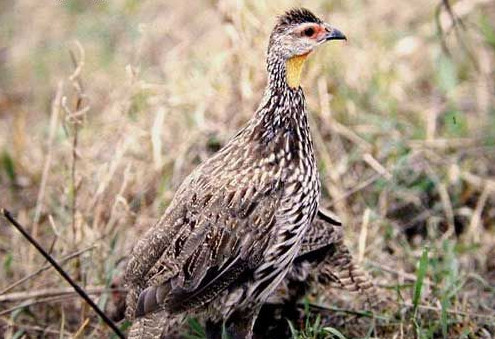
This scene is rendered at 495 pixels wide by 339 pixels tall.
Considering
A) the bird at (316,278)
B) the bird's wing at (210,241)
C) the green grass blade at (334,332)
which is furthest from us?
the bird at (316,278)

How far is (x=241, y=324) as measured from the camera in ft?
13.9

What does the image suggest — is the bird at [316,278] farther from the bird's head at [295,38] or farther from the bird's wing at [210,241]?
the bird's head at [295,38]

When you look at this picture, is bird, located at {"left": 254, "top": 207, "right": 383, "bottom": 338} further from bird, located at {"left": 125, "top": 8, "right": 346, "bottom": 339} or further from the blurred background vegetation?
bird, located at {"left": 125, "top": 8, "right": 346, "bottom": 339}

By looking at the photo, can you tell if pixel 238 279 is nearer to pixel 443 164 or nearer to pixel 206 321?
pixel 206 321

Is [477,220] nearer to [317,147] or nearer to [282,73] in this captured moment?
[317,147]

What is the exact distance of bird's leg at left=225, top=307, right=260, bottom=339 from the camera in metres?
4.22

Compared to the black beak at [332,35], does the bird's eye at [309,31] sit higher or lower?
higher

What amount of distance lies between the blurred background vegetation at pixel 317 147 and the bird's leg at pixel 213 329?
1.10ft

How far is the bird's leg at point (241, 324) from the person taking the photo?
4.22 meters

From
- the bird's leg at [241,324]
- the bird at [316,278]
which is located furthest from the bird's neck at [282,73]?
the bird's leg at [241,324]

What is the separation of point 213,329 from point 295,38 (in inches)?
44.4

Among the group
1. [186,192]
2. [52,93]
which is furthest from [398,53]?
[186,192]

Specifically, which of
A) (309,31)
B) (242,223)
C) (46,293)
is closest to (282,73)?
(309,31)

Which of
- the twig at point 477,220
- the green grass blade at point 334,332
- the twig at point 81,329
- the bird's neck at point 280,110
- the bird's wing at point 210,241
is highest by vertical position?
the bird's neck at point 280,110
